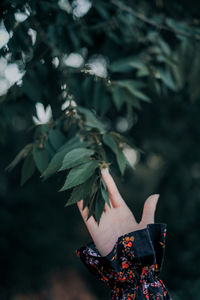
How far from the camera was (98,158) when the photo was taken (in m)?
0.73

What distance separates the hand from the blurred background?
0.14m

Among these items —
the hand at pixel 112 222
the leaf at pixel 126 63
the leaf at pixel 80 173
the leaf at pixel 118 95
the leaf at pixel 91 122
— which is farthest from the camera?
the leaf at pixel 126 63

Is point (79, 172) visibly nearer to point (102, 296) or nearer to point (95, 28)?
point (95, 28)

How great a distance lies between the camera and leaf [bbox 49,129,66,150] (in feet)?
2.81

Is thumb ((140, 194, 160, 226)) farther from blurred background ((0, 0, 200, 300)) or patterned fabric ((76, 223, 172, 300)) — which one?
blurred background ((0, 0, 200, 300))

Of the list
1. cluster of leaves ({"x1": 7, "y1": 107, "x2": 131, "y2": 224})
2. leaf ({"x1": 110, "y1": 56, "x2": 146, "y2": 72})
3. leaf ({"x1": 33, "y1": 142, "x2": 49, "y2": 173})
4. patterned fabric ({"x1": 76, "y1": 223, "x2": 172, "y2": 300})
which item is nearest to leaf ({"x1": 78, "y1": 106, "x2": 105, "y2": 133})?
cluster of leaves ({"x1": 7, "y1": 107, "x2": 131, "y2": 224})

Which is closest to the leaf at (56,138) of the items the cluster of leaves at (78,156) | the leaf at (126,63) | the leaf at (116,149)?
the cluster of leaves at (78,156)

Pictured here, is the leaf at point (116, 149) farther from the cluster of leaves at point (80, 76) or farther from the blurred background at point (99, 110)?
the blurred background at point (99, 110)

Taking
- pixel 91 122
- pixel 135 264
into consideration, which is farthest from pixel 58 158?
pixel 135 264

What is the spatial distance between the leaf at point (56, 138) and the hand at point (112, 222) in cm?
16

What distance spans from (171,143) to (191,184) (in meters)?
0.36

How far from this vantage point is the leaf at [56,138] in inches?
33.7

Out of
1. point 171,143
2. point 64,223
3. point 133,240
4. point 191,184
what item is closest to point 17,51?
point 133,240

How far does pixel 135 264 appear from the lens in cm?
71
